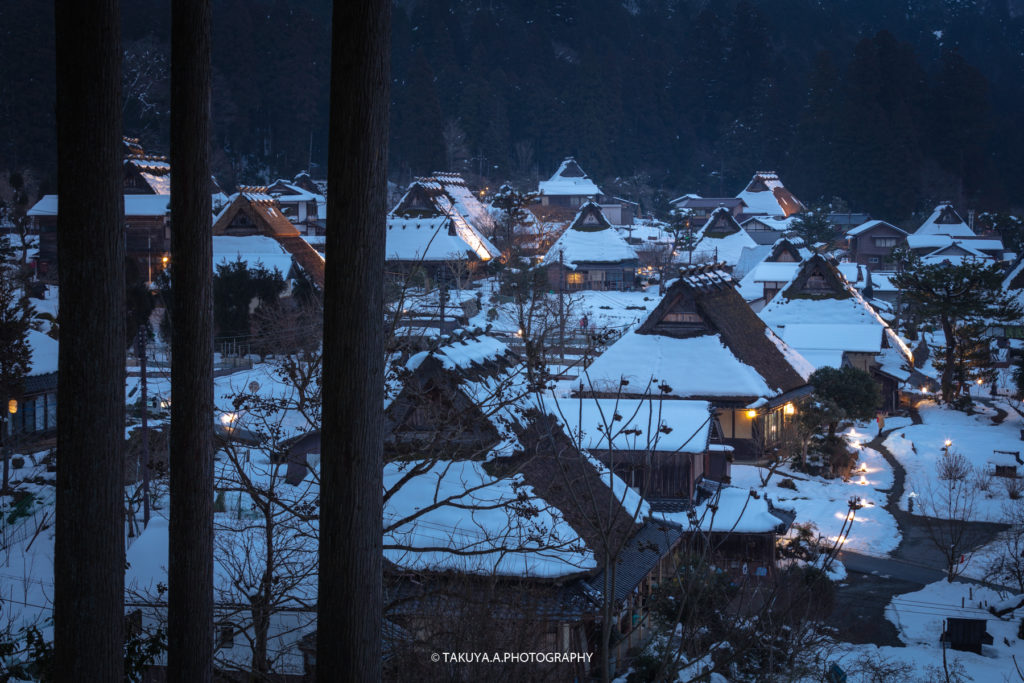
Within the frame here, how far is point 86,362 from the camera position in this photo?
13.5 feet

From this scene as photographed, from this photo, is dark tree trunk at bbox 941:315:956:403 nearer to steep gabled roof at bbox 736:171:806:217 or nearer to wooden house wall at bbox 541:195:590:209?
wooden house wall at bbox 541:195:590:209

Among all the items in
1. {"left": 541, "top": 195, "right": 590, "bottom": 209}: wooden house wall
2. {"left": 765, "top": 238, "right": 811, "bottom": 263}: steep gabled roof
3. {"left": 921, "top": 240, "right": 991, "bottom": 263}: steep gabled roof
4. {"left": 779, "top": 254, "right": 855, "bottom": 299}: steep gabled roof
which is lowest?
{"left": 779, "top": 254, "right": 855, "bottom": 299}: steep gabled roof

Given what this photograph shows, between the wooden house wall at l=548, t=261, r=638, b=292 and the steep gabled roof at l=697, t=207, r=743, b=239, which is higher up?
the steep gabled roof at l=697, t=207, r=743, b=239

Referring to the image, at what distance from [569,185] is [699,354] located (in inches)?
1597

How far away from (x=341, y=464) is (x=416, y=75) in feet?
193

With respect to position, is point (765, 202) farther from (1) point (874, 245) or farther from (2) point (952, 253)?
(2) point (952, 253)

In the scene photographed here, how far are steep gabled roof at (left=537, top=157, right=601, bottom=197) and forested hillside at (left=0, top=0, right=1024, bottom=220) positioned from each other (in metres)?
5.68

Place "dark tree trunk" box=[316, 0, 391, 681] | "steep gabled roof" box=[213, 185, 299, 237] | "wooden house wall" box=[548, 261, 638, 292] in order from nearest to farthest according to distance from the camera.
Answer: "dark tree trunk" box=[316, 0, 391, 681] → "steep gabled roof" box=[213, 185, 299, 237] → "wooden house wall" box=[548, 261, 638, 292]

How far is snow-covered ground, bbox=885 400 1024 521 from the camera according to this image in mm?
20016

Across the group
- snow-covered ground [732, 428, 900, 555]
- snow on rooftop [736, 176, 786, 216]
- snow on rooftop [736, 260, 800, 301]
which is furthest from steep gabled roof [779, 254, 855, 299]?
snow on rooftop [736, 176, 786, 216]

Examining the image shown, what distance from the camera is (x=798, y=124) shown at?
73.9 meters

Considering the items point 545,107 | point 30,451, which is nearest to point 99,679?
point 30,451

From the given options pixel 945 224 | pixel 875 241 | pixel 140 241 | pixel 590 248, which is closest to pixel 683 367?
pixel 140 241

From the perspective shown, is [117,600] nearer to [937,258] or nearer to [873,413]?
[873,413]
